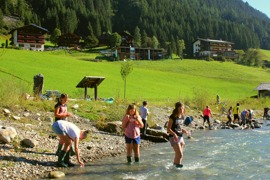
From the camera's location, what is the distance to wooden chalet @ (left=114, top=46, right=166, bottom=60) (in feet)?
410

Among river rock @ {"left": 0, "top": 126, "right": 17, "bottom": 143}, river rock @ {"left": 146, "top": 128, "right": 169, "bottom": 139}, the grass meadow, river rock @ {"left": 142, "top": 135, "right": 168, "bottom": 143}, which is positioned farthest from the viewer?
the grass meadow

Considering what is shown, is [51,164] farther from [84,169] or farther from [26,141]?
[26,141]

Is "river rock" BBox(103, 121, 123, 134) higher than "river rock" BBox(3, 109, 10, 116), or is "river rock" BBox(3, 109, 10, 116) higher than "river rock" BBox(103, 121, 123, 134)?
"river rock" BBox(3, 109, 10, 116)

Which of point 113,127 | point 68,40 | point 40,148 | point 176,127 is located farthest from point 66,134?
point 68,40

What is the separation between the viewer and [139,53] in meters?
130

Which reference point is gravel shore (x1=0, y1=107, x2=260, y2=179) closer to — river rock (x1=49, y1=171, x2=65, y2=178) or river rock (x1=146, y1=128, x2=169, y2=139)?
river rock (x1=49, y1=171, x2=65, y2=178)

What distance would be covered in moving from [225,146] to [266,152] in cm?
234

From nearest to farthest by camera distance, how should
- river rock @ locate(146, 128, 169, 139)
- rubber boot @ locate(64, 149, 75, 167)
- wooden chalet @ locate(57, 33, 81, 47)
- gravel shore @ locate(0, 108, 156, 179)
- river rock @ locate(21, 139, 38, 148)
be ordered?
gravel shore @ locate(0, 108, 156, 179) < rubber boot @ locate(64, 149, 75, 167) < river rock @ locate(21, 139, 38, 148) < river rock @ locate(146, 128, 169, 139) < wooden chalet @ locate(57, 33, 81, 47)

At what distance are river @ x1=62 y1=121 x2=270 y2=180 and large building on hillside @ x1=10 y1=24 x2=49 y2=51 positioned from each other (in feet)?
326

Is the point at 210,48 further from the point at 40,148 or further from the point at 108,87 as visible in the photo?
the point at 40,148

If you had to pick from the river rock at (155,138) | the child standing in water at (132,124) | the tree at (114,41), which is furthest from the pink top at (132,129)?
the tree at (114,41)

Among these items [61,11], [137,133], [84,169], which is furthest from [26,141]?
[61,11]

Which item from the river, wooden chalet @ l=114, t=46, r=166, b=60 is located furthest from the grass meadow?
→ wooden chalet @ l=114, t=46, r=166, b=60

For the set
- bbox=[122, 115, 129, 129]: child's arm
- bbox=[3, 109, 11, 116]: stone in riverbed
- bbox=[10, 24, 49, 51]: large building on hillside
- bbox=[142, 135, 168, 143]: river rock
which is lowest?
bbox=[142, 135, 168, 143]: river rock
